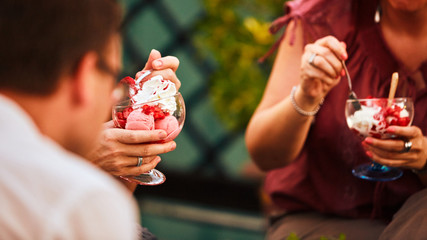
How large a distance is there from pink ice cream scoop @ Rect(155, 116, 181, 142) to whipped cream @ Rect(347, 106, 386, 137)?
1.62 feet

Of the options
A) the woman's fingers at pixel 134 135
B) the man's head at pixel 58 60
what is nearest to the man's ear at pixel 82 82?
the man's head at pixel 58 60

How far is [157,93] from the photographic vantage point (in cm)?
126

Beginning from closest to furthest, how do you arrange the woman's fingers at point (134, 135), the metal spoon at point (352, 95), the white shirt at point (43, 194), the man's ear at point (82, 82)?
1. the white shirt at point (43, 194)
2. the man's ear at point (82, 82)
3. the woman's fingers at point (134, 135)
4. the metal spoon at point (352, 95)

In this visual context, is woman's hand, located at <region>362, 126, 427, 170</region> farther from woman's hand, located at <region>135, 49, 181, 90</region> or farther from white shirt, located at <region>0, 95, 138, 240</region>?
white shirt, located at <region>0, 95, 138, 240</region>

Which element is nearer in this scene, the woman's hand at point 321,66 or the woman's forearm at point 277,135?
the woman's hand at point 321,66

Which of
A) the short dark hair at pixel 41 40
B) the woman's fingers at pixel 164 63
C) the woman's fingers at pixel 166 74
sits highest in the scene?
the short dark hair at pixel 41 40

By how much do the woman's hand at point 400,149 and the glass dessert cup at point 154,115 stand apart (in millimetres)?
496

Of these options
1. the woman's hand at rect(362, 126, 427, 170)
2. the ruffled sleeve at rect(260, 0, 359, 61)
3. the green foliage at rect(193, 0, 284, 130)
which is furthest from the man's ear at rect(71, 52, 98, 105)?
the green foliage at rect(193, 0, 284, 130)

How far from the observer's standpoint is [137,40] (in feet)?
12.2

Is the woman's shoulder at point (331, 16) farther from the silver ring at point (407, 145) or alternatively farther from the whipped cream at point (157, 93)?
the whipped cream at point (157, 93)

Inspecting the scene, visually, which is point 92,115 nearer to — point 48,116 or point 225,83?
point 48,116

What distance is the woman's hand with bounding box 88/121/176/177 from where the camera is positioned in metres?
1.23

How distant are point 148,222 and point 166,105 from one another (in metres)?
2.25

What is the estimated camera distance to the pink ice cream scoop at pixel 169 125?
1.26 metres
